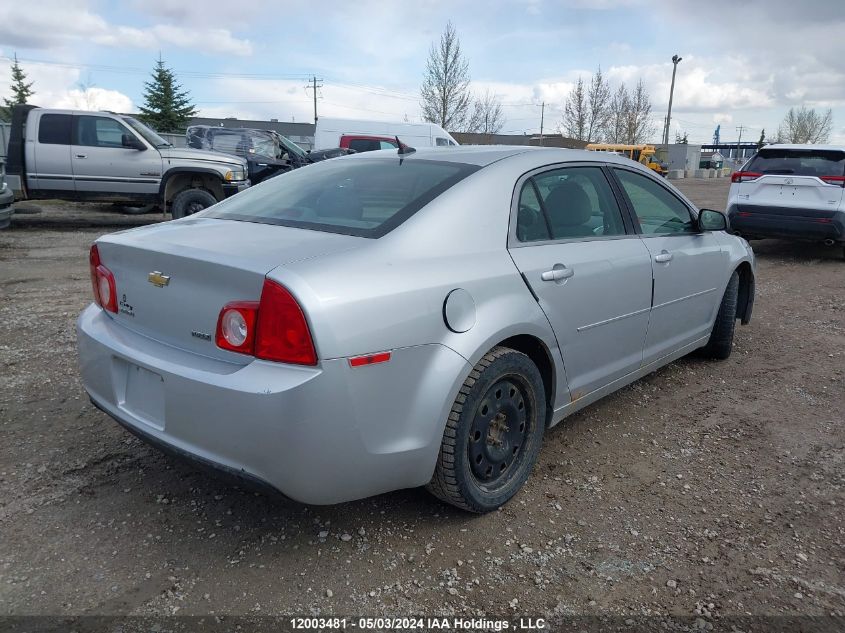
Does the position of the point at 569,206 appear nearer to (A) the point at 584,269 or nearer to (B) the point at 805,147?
(A) the point at 584,269

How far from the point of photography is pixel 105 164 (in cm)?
1123

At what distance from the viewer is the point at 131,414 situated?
2646mm

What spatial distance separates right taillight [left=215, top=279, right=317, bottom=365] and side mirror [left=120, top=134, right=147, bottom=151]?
406 inches

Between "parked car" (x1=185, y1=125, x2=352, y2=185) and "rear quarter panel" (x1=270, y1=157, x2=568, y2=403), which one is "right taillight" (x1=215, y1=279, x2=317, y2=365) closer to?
"rear quarter panel" (x1=270, y1=157, x2=568, y2=403)

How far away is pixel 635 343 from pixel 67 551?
2887mm

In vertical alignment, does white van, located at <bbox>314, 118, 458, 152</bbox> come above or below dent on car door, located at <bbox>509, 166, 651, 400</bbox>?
above

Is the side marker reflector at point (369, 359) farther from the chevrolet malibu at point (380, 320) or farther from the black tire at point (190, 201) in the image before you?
the black tire at point (190, 201)

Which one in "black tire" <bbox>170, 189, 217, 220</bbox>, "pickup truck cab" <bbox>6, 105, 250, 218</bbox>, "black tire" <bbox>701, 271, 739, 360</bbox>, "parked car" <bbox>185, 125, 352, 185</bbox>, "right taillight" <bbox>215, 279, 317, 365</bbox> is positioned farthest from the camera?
"parked car" <bbox>185, 125, 352, 185</bbox>

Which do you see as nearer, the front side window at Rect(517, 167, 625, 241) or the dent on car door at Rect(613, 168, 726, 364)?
the front side window at Rect(517, 167, 625, 241)

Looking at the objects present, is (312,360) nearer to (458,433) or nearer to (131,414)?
(458,433)

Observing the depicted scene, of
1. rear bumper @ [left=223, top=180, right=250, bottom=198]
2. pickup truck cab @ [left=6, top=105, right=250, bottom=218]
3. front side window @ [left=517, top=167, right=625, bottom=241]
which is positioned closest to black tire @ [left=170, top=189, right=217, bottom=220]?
pickup truck cab @ [left=6, top=105, right=250, bottom=218]

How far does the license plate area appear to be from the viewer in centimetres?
250

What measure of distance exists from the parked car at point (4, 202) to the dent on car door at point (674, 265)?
350 inches

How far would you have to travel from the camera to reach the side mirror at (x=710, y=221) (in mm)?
4301
